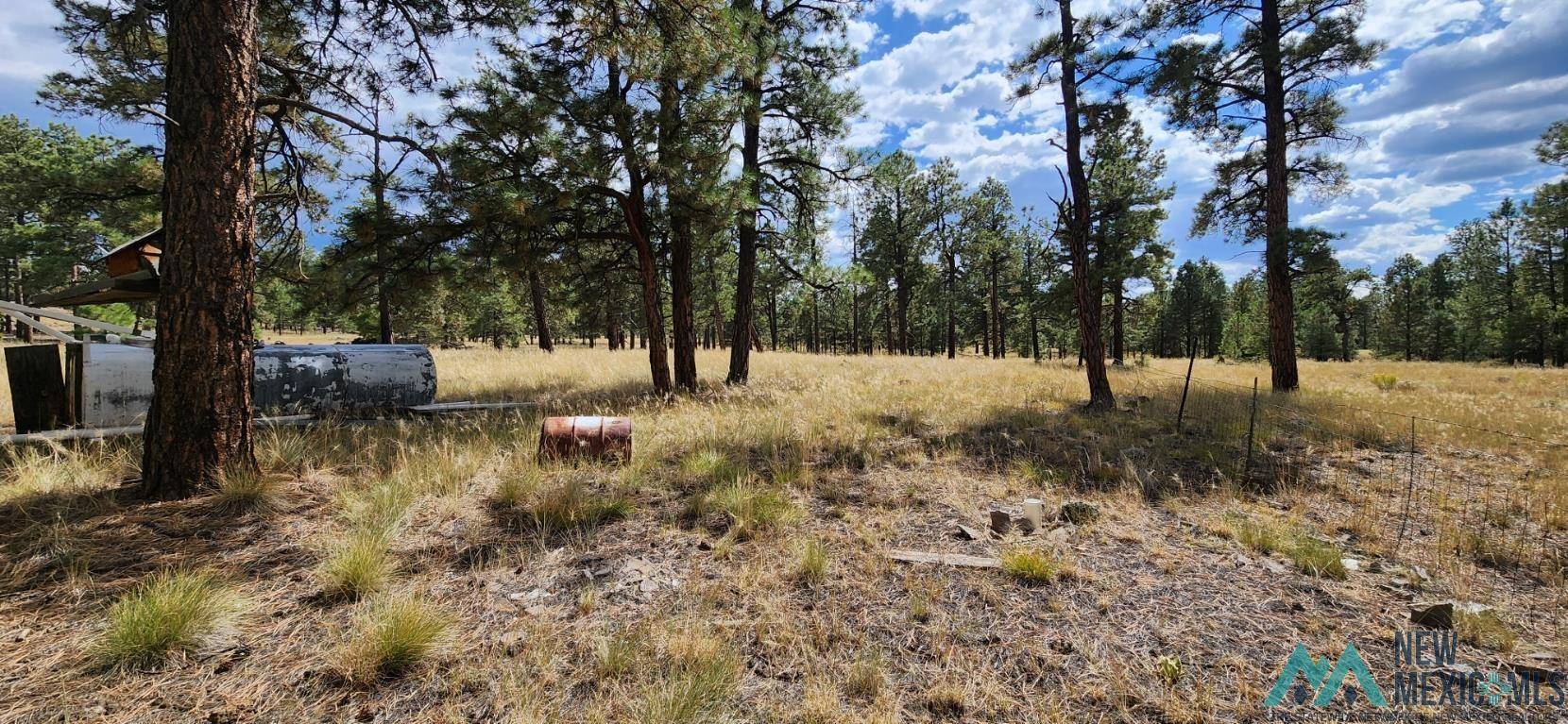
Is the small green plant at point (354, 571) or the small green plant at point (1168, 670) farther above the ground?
the small green plant at point (354, 571)

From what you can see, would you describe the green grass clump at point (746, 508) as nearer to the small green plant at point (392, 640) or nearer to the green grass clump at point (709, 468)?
the green grass clump at point (709, 468)

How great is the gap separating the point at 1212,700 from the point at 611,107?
8342 mm

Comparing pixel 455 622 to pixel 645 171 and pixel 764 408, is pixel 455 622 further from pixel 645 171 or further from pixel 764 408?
pixel 645 171

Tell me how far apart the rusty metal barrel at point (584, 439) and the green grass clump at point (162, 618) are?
2.66 m

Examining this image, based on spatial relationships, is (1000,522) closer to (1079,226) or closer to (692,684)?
(692,684)

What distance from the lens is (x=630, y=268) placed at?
10.2 metres

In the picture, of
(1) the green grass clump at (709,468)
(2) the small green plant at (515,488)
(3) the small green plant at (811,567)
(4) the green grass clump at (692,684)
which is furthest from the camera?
(1) the green grass clump at (709,468)

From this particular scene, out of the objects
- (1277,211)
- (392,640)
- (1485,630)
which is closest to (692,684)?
(392,640)

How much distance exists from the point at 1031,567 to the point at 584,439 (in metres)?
4.17

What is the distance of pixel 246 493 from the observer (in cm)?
371

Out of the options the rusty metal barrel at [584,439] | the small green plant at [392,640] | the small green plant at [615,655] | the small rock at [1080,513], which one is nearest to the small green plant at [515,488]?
the rusty metal barrel at [584,439]

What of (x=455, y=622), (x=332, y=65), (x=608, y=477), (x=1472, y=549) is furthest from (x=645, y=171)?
(x=1472, y=549)

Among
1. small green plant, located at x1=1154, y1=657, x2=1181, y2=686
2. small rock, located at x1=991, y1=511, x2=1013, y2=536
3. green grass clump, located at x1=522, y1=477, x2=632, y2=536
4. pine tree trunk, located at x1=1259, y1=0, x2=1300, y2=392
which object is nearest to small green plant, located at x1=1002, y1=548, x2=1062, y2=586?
small rock, located at x1=991, y1=511, x2=1013, y2=536

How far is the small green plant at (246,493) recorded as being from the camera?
12.0 feet
